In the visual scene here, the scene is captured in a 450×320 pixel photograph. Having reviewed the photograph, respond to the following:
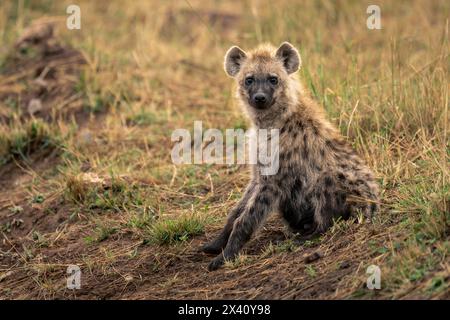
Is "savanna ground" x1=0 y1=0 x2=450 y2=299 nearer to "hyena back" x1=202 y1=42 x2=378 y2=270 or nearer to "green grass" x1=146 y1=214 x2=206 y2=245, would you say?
"green grass" x1=146 y1=214 x2=206 y2=245

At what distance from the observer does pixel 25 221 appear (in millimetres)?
6270

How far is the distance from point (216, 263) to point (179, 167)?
1.84m

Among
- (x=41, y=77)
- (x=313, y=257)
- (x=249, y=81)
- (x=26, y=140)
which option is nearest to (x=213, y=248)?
(x=313, y=257)

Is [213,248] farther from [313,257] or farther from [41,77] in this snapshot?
[41,77]

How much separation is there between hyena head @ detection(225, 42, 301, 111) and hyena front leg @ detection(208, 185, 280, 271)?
0.68m

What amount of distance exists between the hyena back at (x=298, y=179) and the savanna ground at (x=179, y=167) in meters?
0.16

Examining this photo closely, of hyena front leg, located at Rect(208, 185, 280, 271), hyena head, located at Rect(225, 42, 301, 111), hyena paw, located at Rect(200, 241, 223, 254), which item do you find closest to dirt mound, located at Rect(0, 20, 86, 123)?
hyena head, located at Rect(225, 42, 301, 111)

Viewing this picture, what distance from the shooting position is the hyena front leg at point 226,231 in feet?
17.5

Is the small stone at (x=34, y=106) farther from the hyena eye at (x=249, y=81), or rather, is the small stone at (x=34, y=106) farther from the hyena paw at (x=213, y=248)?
the hyena paw at (x=213, y=248)

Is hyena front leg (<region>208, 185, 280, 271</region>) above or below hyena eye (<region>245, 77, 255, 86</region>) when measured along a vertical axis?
below

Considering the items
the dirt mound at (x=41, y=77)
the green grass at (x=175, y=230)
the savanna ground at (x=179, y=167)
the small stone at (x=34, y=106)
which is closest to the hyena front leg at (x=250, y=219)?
the savanna ground at (x=179, y=167)

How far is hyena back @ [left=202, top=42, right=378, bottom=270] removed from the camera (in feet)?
17.1

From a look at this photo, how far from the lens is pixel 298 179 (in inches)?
210
